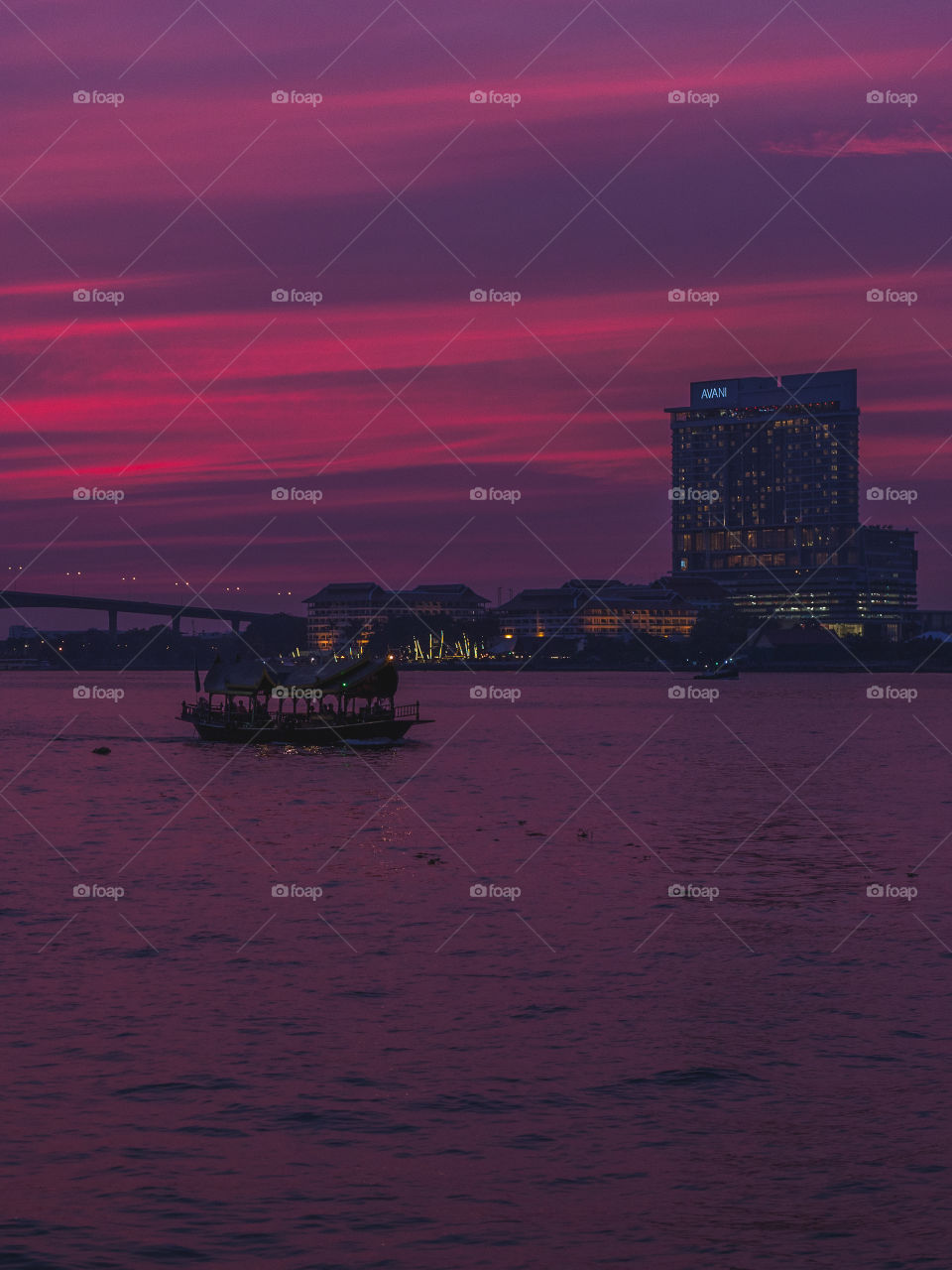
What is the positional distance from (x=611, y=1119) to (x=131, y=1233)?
6.30m

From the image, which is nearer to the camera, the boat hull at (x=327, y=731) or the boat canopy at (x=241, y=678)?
the boat hull at (x=327, y=731)

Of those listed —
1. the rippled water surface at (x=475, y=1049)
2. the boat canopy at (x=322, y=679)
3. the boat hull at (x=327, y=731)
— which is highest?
the boat canopy at (x=322, y=679)

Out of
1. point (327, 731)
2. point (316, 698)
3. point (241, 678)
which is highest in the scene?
point (241, 678)

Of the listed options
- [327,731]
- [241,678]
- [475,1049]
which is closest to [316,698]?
[327,731]

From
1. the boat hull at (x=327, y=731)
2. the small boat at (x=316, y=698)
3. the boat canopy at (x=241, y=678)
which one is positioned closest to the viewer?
the small boat at (x=316, y=698)

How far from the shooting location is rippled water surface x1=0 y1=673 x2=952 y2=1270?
16.2m

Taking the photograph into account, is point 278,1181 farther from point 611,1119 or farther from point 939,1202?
point 939,1202

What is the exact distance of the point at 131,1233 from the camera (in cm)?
1588

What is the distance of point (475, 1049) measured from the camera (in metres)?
22.9

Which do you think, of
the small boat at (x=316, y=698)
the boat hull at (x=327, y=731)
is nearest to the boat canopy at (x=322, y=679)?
the small boat at (x=316, y=698)

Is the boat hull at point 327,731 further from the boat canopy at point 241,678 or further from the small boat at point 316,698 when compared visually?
the boat canopy at point 241,678

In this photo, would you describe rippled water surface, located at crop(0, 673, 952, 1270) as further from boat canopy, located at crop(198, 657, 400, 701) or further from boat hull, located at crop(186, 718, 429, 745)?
boat hull, located at crop(186, 718, 429, 745)

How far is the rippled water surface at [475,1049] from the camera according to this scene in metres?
16.2

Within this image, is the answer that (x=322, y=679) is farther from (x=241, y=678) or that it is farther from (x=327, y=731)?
(x=241, y=678)
